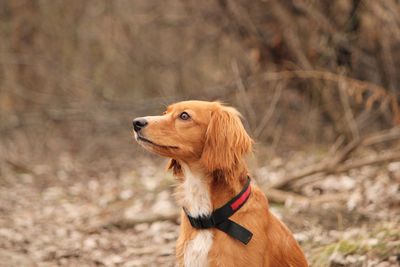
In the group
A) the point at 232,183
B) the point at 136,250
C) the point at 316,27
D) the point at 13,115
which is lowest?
the point at 136,250

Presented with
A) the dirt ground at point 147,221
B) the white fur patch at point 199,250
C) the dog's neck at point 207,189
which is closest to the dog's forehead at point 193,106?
the dog's neck at point 207,189

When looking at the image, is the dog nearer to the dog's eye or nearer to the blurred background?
the dog's eye

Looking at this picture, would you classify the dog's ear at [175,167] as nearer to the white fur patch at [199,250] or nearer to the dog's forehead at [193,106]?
the dog's forehead at [193,106]

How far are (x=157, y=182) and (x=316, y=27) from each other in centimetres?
369

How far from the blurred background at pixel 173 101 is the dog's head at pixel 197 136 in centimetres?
165

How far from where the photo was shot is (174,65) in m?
14.4

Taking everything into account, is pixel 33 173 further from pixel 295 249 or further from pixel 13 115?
pixel 295 249

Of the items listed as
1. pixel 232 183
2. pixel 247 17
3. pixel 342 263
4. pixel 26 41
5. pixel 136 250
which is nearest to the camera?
pixel 232 183

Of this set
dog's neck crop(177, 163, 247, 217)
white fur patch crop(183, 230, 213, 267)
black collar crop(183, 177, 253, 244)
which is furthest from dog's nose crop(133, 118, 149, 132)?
white fur patch crop(183, 230, 213, 267)

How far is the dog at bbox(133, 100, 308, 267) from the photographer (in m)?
3.80

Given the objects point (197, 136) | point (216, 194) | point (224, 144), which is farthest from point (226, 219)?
point (197, 136)

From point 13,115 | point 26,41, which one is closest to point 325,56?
point 13,115

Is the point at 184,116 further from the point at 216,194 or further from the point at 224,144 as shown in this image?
the point at 216,194

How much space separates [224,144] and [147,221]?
304cm
